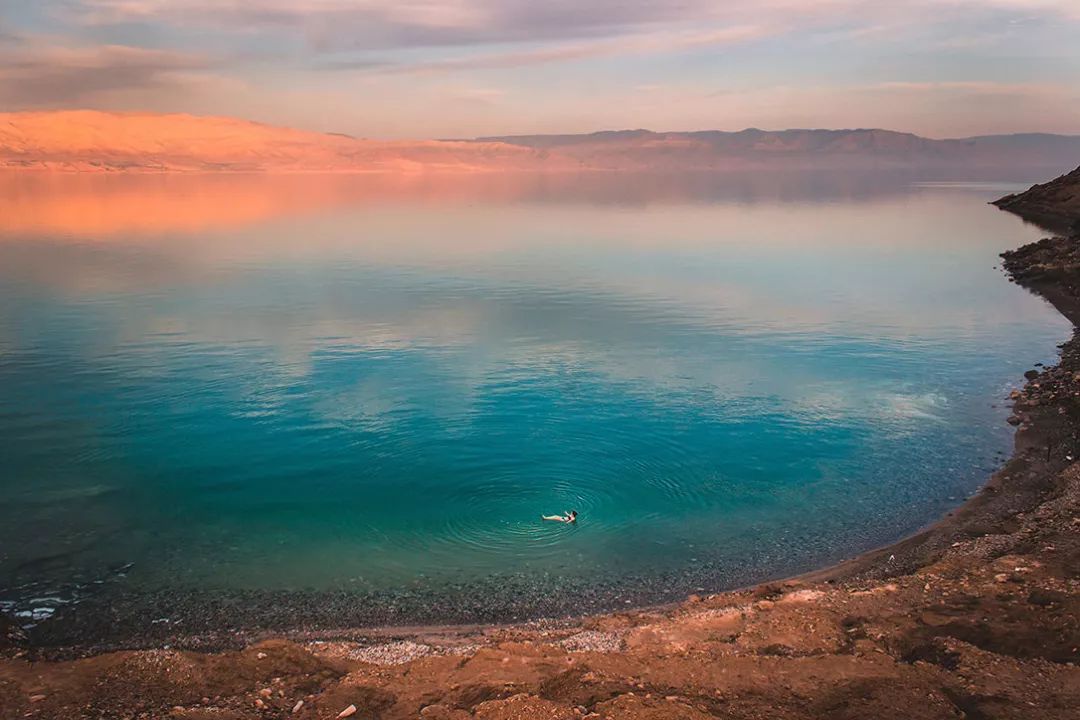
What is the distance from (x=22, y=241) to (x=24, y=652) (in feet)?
221

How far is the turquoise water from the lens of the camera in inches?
672

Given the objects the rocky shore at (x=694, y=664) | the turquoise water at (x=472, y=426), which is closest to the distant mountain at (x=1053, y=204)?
the turquoise water at (x=472, y=426)

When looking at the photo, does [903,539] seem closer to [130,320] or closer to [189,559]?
[189,559]

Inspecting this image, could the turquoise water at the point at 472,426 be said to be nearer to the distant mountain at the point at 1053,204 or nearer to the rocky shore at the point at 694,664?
the rocky shore at the point at 694,664

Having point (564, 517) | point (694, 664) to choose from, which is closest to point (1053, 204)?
point (564, 517)

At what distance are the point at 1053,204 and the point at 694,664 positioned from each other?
372ft

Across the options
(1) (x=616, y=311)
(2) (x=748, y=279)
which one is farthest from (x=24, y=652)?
(2) (x=748, y=279)

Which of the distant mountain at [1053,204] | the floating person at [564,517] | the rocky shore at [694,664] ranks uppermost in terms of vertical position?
the distant mountain at [1053,204]

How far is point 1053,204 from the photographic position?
102 metres

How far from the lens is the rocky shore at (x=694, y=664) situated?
1019 centimetres

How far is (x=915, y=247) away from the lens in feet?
247

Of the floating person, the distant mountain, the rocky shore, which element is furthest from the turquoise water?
the distant mountain

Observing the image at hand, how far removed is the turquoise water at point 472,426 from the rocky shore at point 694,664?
103 inches

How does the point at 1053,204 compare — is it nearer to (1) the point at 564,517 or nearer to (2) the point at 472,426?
(2) the point at 472,426
